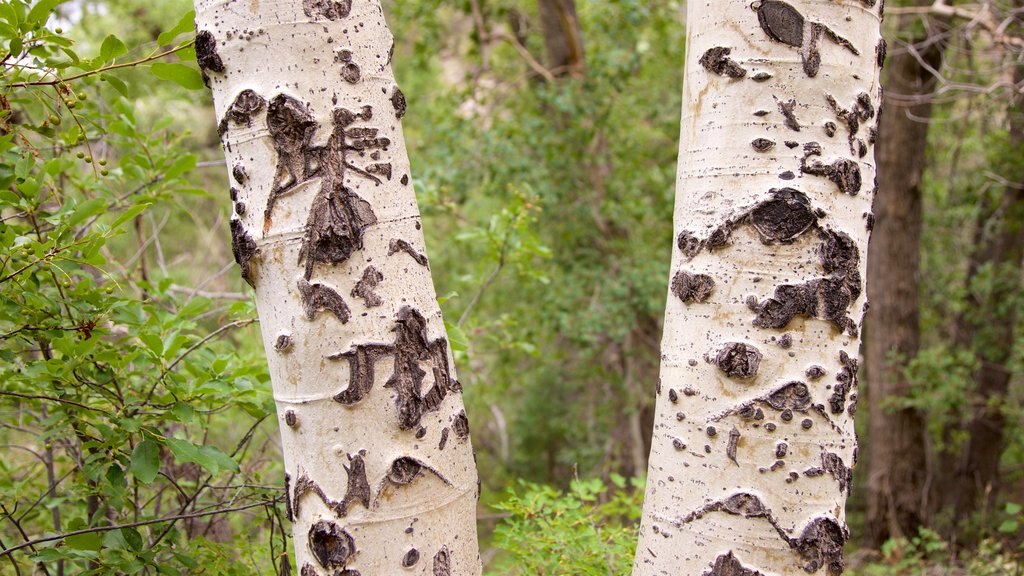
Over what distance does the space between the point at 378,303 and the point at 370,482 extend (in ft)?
0.98

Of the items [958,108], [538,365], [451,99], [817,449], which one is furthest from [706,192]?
[958,108]

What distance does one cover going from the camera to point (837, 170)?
1.27 metres

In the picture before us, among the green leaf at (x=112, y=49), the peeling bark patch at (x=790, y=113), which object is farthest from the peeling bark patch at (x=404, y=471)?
the green leaf at (x=112, y=49)

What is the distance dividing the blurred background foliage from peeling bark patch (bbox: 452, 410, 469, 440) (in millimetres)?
537

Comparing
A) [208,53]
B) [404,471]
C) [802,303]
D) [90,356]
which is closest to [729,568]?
[802,303]

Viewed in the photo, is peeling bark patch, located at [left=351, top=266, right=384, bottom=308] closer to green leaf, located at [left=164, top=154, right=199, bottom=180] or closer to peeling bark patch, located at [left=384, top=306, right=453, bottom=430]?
peeling bark patch, located at [left=384, top=306, right=453, bottom=430]

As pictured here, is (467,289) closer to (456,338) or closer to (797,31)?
(456,338)

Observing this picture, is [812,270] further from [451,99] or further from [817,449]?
[451,99]

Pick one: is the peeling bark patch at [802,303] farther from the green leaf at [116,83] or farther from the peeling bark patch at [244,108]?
the green leaf at [116,83]

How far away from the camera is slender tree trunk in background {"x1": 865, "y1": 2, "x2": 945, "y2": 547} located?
6.33 meters

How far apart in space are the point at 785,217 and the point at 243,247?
Answer: 916 mm

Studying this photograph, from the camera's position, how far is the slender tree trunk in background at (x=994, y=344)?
22.1 ft

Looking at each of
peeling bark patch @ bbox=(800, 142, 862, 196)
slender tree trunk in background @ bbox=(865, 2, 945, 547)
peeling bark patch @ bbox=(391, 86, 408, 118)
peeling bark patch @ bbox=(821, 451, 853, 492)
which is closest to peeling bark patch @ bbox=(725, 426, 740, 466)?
peeling bark patch @ bbox=(821, 451, 853, 492)

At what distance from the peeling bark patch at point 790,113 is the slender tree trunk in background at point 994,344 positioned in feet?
20.8
